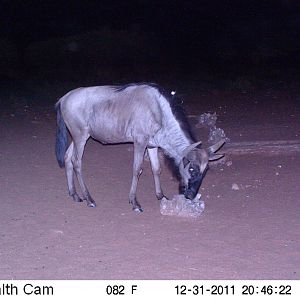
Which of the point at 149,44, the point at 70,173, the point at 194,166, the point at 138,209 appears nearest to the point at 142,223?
the point at 138,209

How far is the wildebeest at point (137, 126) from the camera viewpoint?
723 cm

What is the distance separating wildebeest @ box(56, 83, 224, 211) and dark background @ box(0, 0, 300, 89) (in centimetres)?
1250

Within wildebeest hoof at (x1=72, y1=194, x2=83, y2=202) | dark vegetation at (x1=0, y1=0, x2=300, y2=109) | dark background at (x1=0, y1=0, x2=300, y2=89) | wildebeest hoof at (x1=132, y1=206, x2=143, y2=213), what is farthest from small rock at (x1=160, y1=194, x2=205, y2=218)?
dark background at (x1=0, y1=0, x2=300, y2=89)

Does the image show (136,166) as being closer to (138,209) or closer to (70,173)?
(138,209)

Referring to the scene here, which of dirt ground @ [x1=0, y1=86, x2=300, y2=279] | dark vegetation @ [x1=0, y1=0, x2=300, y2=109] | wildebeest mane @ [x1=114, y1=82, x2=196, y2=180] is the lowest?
dirt ground @ [x1=0, y1=86, x2=300, y2=279]

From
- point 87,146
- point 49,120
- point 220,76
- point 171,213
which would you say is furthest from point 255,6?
point 171,213

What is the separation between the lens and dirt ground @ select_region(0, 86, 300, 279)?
5586 mm

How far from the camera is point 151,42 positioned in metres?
35.8

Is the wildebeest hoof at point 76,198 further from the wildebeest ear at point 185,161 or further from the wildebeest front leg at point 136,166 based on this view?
the wildebeest ear at point 185,161

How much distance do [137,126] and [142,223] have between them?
1.38 metres

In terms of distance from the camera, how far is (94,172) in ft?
30.4

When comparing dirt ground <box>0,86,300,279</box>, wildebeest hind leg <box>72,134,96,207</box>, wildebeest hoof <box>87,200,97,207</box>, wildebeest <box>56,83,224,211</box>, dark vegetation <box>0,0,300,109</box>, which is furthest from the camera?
dark vegetation <box>0,0,300,109</box>

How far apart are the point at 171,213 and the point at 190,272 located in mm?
1856

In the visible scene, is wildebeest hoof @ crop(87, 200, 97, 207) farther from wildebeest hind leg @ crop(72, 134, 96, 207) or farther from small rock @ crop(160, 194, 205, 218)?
small rock @ crop(160, 194, 205, 218)
